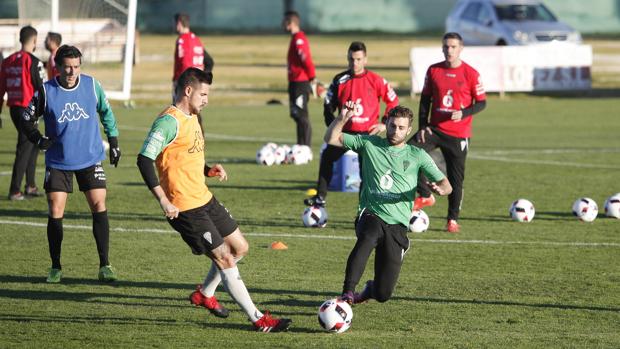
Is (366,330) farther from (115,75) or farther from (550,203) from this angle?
(115,75)

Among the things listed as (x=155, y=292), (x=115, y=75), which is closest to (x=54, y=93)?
(x=155, y=292)

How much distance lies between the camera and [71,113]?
11.4 meters

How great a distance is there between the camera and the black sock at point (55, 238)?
11.5m

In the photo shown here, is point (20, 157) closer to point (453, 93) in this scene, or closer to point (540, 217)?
point (453, 93)

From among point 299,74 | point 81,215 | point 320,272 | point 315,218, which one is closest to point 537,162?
point 299,74

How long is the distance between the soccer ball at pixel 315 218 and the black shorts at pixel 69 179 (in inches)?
146

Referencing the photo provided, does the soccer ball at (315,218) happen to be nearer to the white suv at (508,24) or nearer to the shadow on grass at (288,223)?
the shadow on grass at (288,223)

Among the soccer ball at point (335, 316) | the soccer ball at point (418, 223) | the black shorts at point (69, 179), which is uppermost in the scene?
the black shorts at point (69, 179)

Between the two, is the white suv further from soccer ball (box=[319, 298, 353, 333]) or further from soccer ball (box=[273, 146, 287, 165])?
soccer ball (box=[319, 298, 353, 333])

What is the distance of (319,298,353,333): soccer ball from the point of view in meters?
9.24

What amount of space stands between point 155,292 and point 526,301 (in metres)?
3.43

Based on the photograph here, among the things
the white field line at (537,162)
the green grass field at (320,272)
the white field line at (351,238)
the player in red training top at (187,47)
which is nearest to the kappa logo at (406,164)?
the green grass field at (320,272)

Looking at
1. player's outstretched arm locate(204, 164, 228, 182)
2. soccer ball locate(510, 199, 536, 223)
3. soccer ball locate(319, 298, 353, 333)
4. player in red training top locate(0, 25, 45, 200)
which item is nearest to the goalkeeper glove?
player's outstretched arm locate(204, 164, 228, 182)

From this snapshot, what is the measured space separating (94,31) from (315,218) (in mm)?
14283
